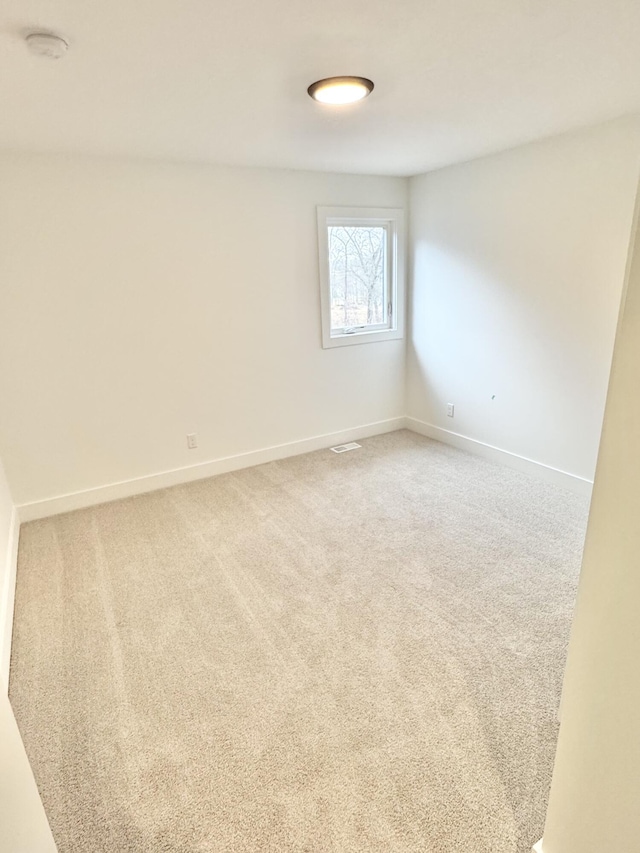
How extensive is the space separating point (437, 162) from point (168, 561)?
338 centimetres

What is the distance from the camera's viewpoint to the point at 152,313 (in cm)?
328

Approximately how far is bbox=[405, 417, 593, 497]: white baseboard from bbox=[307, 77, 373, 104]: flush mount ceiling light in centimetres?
248

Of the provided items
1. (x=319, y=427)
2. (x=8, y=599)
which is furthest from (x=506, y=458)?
(x=8, y=599)

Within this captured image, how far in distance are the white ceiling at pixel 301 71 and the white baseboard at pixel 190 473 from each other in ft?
7.12

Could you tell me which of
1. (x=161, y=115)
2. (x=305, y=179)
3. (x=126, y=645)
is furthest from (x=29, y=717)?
(x=305, y=179)

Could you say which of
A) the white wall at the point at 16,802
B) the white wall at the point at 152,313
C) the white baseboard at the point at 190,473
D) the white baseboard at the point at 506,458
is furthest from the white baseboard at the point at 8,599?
the white baseboard at the point at 506,458

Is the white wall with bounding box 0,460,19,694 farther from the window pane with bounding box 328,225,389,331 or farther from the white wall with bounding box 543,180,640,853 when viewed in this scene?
the window pane with bounding box 328,225,389,331

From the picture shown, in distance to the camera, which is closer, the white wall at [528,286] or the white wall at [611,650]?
the white wall at [611,650]

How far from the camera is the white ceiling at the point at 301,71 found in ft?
4.64

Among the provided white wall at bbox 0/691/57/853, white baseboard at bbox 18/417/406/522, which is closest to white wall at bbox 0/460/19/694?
white baseboard at bbox 18/417/406/522

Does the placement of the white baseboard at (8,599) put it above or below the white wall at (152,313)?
below

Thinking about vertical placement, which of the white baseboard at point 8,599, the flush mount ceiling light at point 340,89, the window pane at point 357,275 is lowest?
the white baseboard at point 8,599

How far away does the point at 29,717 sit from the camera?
68.4 inches

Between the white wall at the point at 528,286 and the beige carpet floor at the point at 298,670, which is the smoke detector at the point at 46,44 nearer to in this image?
the beige carpet floor at the point at 298,670
